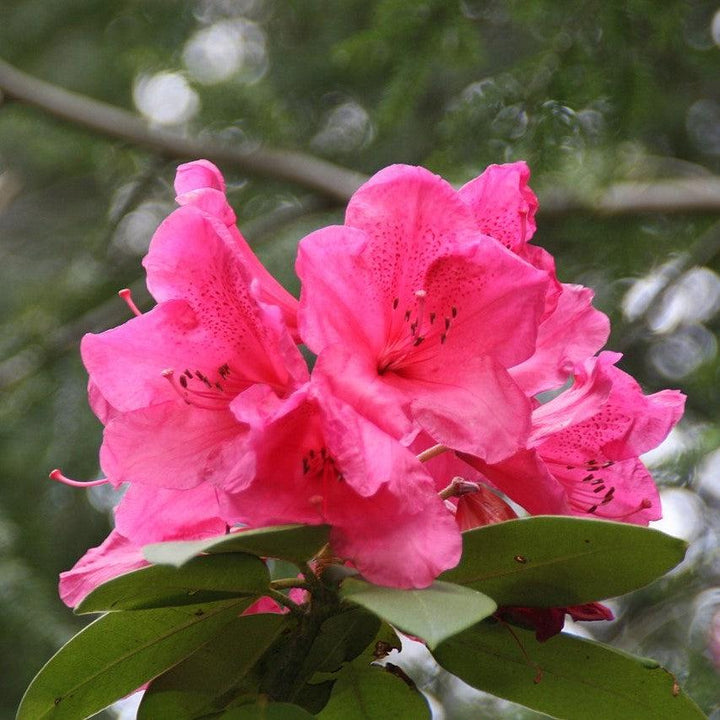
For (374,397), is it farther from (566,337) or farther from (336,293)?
(566,337)

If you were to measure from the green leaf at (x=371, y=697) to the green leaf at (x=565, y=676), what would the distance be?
4 centimetres

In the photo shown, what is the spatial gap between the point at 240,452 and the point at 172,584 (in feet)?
0.31

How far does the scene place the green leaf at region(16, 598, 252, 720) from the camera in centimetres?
77

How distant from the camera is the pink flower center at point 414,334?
812 millimetres

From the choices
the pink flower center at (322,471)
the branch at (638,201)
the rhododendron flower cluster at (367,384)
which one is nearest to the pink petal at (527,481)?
the rhododendron flower cluster at (367,384)

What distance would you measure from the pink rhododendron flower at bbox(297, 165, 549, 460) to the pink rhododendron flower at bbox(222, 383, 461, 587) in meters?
0.03

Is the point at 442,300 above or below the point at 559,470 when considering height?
above

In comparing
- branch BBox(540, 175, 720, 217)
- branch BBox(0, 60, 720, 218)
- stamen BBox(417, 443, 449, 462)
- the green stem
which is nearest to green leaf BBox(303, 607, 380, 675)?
the green stem

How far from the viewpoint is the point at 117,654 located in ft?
2.56

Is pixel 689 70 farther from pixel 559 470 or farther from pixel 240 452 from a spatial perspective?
pixel 240 452

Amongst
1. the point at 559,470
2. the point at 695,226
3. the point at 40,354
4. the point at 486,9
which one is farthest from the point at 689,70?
the point at 559,470

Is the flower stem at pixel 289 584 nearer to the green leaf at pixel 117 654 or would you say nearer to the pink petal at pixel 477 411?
the green leaf at pixel 117 654

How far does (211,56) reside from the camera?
2.76 metres

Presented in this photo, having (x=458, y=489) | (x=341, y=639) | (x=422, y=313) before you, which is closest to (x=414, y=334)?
(x=422, y=313)
